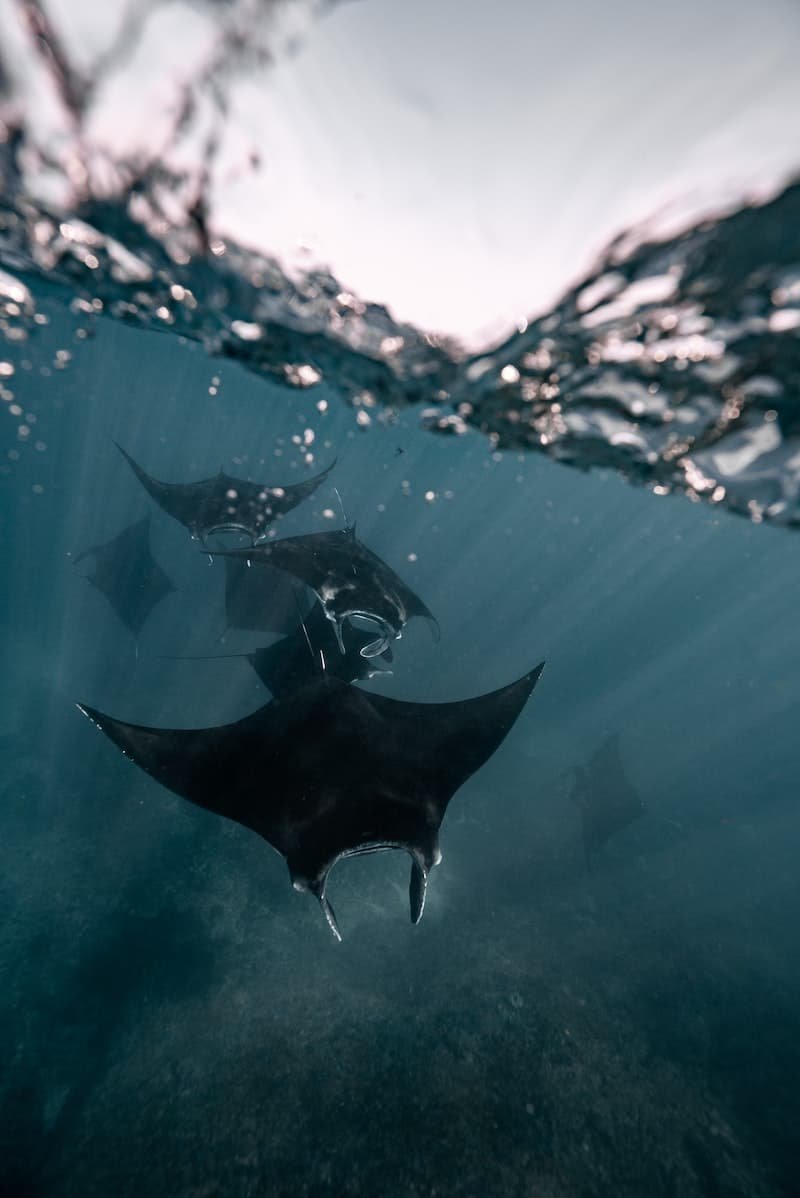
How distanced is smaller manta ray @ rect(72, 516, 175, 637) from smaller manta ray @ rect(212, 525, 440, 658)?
11060 millimetres

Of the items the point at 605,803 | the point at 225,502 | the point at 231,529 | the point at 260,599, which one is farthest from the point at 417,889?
the point at 605,803

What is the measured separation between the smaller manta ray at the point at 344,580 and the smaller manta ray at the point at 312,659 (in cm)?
36

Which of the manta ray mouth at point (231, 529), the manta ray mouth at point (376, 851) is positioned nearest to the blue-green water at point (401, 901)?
the manta ray mouth at point (231, 529)

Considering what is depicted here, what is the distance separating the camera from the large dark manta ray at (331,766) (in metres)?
4.20

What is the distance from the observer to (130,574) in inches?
713

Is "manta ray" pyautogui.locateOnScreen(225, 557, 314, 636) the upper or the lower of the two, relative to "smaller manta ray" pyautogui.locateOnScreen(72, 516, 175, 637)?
upper

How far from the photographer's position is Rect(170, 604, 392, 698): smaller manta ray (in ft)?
30.4

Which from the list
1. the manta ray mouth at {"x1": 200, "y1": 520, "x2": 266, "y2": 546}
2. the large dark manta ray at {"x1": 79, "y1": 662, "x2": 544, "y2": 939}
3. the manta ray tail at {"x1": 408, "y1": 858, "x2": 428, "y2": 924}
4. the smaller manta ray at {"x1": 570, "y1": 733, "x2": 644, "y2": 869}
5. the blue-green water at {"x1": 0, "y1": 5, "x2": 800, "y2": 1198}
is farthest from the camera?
the smaller manta ray at {"x1": 570, "y1": 733, "x2": 644, "y2": 869}

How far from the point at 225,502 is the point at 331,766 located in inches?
311

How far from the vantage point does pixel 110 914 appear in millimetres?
13430

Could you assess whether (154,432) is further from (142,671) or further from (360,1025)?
(360,1025)

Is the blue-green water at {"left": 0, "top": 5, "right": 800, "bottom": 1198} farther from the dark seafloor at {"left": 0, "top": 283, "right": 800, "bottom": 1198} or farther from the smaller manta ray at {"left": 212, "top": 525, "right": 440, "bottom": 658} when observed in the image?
the smaller manta ray at {"left": 212, "top": 525, "right": 440, "bottom": 658}

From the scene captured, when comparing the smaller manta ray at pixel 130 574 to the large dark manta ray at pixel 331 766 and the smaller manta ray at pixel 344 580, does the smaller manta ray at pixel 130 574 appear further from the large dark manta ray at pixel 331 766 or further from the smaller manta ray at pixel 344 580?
the large dark manta ray at pixel 331 766

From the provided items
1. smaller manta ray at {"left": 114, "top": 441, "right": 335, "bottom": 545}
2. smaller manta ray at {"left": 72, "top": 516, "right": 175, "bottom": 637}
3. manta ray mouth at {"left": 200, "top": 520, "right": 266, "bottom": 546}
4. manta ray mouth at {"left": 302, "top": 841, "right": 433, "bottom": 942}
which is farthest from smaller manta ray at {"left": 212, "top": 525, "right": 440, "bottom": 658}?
smaller manta ray at {"left": 72, "top": 516, "right": 175, "bottom": 637}
